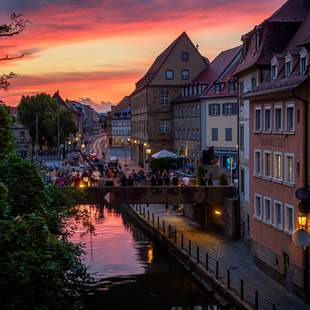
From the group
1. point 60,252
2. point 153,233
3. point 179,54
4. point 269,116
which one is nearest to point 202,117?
point 179,54

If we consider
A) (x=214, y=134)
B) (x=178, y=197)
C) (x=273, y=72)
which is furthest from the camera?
(x=214, y=134)

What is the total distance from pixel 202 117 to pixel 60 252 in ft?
227

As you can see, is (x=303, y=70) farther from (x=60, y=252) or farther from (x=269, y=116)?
(x=60, y=252)

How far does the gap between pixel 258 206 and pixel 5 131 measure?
19221mm

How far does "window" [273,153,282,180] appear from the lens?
35.8 meters

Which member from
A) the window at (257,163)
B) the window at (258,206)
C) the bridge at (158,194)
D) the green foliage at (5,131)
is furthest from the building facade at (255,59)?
the green foliage at (5,131)

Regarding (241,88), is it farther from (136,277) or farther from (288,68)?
(136,277)

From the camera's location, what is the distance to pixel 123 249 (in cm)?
4878

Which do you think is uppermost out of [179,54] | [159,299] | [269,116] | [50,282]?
[179,54]

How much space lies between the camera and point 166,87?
10162cm

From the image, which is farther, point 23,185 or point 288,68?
point 288,68

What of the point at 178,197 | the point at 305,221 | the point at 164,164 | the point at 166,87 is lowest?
the point at 178,197

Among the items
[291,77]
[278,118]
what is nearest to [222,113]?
[278,118]

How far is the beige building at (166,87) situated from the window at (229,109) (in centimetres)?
1790
